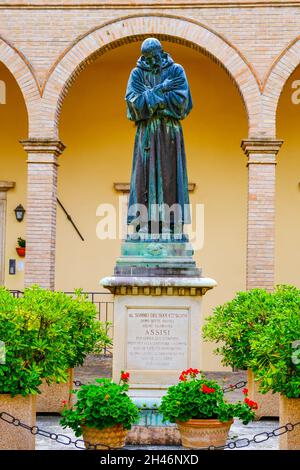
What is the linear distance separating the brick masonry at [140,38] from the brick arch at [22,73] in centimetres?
2

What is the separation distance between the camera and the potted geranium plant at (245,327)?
793cm

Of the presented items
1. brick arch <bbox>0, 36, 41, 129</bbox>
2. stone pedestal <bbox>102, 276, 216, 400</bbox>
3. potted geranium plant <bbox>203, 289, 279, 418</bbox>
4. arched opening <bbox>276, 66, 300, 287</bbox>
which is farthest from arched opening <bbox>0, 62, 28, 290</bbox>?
stone pedestal <bbox>102, 276, 216, 400</bbox>

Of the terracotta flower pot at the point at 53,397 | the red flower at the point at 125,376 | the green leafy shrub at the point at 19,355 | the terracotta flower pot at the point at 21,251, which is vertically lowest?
the terracotta flower pot at the point at 53,397

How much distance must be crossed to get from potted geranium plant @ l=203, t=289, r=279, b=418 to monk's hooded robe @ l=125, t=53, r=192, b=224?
168 centimetres

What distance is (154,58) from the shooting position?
23.1 ft

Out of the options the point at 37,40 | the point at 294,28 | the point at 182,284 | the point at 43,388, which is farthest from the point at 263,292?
the point at 37,40

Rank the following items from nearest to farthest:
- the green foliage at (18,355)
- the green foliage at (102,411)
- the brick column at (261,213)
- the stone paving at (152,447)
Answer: the green foliage at (102,411)
the green foliage at (18,355)
the stone paving at (152,447)
the brick column at (261,213)

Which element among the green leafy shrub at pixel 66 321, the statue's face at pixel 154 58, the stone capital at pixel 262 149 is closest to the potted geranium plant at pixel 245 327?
the green leafy shrub at pixel 66 321

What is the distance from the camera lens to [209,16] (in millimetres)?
12578

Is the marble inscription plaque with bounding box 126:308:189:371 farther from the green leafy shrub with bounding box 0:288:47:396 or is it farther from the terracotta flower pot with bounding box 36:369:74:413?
the terracotta flower pot with bounding box 36:369:74:413

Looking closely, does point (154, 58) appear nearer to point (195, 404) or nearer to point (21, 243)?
point (195, 404)

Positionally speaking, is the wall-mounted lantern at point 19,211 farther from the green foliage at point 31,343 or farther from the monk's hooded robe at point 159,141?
the monk's hooded robe at point 159,141

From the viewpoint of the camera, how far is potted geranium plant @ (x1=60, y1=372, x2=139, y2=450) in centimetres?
542

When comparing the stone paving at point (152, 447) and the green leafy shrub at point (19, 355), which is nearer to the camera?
the green leafy shrub at point (19, 355)
